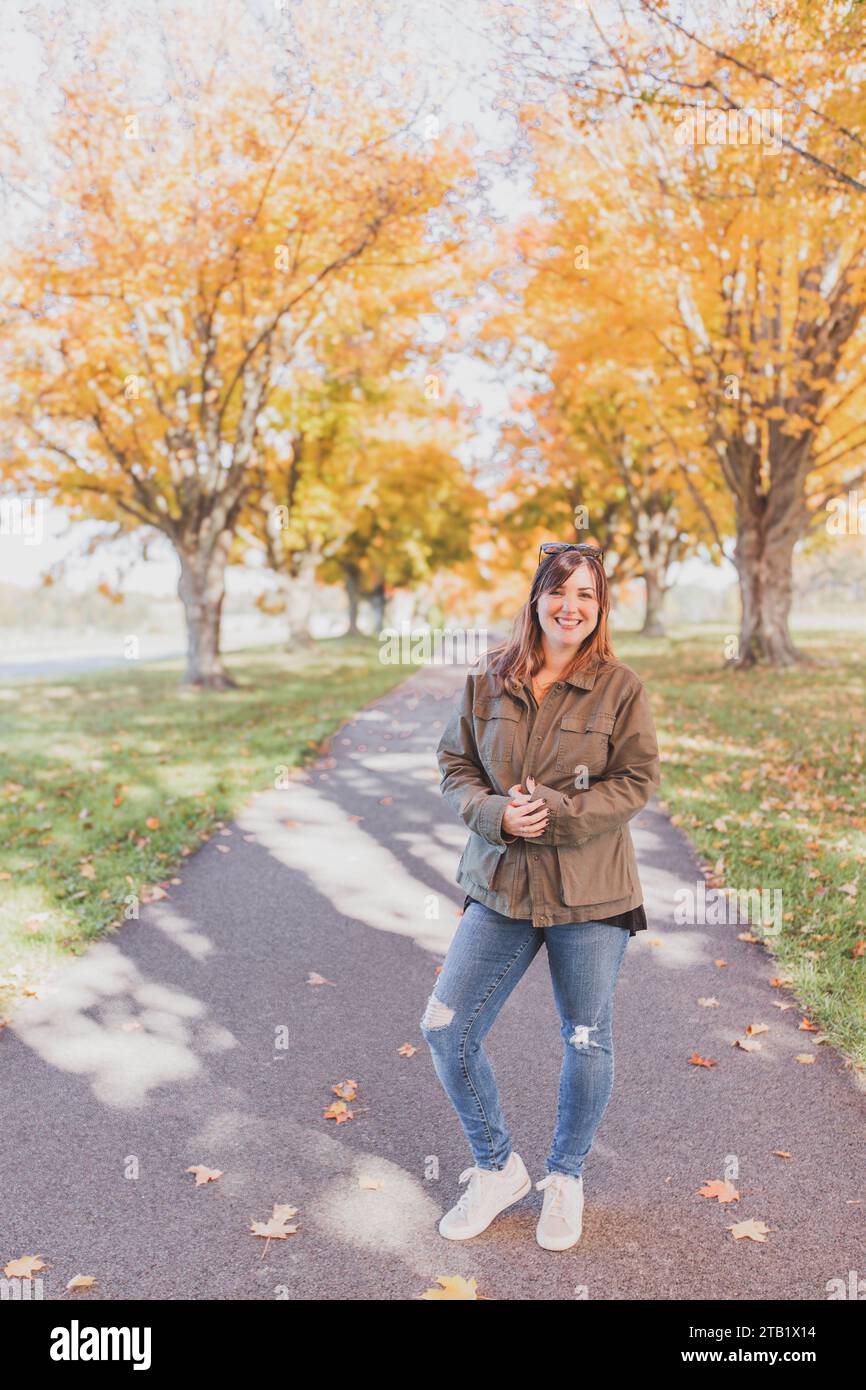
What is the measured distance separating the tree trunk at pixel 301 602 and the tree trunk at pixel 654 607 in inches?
459

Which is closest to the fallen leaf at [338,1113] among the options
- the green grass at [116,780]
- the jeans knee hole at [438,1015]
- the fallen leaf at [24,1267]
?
the jeans knee hole at [438,1015]

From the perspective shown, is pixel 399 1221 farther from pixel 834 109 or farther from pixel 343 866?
pixel 834 109

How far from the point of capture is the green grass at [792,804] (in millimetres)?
5266

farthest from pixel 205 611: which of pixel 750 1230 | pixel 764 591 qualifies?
pixel 750 1230

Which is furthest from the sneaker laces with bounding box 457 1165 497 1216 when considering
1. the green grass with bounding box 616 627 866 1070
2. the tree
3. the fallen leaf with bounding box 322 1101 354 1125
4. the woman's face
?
the tree

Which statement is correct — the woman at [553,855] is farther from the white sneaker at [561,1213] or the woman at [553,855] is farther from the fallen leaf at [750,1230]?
the fallen leaf at [750,1230]

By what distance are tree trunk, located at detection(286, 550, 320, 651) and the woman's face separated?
26913 mm

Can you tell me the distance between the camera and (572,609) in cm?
319

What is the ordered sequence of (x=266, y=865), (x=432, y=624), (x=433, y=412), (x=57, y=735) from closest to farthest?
(x=266, y=865), (x=57, y=735), (x=433, y=412), (x=432, y=624)

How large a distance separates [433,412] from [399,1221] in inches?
1150

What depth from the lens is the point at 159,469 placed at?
2023 centimetres

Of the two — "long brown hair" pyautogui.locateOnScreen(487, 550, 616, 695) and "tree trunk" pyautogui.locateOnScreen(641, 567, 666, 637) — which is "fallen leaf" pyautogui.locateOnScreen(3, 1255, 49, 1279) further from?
"tree trunk" pyautogui.locateOnScreen(641, 567, 666, 637)

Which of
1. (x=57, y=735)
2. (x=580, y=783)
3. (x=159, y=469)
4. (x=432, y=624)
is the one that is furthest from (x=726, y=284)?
(x=432, y=624)
